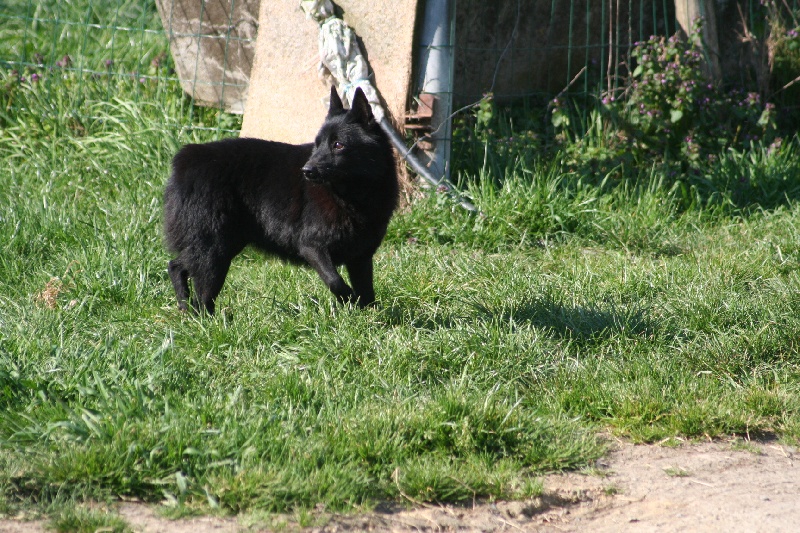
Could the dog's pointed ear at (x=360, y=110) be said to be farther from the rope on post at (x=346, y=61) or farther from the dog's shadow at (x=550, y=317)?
the rope on post at (x=346, y=61)

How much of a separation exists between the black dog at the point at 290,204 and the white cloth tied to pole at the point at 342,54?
4.55 ft

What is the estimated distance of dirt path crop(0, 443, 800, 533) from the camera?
2.61 metres

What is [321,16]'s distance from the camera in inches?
228

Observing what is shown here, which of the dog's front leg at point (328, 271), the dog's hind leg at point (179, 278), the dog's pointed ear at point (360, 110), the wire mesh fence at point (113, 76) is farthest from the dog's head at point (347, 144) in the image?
the wire mesh fence at point (113, 76)

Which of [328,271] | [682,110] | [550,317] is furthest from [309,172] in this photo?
[682,110]

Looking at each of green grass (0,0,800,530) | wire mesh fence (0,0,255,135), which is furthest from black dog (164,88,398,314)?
wire mesh fence (0,0,255,135)

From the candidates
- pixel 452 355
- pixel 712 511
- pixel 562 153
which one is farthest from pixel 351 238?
pixel 562 153

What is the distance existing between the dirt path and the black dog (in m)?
1.54

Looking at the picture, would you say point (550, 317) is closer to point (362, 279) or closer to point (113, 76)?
point (362, 279)

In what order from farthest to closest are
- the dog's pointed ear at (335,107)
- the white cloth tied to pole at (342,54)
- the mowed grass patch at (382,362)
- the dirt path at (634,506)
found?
the white cloth tied to pole at (342,54) → the dog's pointed ear at (335,107) → the mowed grass patch at (382,362) → the dirt path at (634,506)

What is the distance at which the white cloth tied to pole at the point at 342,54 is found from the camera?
5.71 m

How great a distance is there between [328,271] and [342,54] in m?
2.16

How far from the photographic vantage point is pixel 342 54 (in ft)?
18.7

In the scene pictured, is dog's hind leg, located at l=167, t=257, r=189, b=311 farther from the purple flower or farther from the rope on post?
the purple flower
